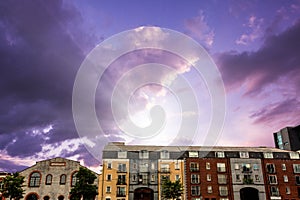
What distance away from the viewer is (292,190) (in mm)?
70500

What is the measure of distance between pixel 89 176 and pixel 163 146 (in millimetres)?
26437

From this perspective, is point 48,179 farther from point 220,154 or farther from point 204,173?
point 220,154

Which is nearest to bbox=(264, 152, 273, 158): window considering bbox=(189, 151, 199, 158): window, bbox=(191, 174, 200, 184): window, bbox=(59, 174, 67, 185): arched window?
bbox=(189, 151, 199, 158): window

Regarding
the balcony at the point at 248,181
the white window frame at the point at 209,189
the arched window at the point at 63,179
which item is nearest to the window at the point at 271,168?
the balcony at the point at 248,181

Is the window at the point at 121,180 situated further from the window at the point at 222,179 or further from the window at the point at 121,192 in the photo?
the window at the point at 222,179

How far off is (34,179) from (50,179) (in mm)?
3854

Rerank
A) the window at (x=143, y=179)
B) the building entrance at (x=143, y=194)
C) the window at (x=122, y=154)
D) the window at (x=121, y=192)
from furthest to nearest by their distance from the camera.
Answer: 1. the window at (x=122, y=154)
2. the window at (x=143, y=179)
3. the building entrance at (x=143, y=194)
4. the window at (x=121, y=192)

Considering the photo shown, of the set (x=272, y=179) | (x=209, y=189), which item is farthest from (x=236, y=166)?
(x=209, y=189)

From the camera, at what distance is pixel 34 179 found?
65875 millimetres

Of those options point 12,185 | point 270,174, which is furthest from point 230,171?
point 12,185

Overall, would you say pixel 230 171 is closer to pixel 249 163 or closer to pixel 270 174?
pixel 249 163

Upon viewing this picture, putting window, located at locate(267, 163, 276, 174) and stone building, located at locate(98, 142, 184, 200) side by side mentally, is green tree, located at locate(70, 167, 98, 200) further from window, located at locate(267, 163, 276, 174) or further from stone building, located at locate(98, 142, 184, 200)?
window, located at locate(267, 163, 276, 174)

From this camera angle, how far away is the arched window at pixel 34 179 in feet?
214

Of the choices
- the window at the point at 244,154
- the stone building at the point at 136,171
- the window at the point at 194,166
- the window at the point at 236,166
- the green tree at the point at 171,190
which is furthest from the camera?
the window at the point at 244,154
